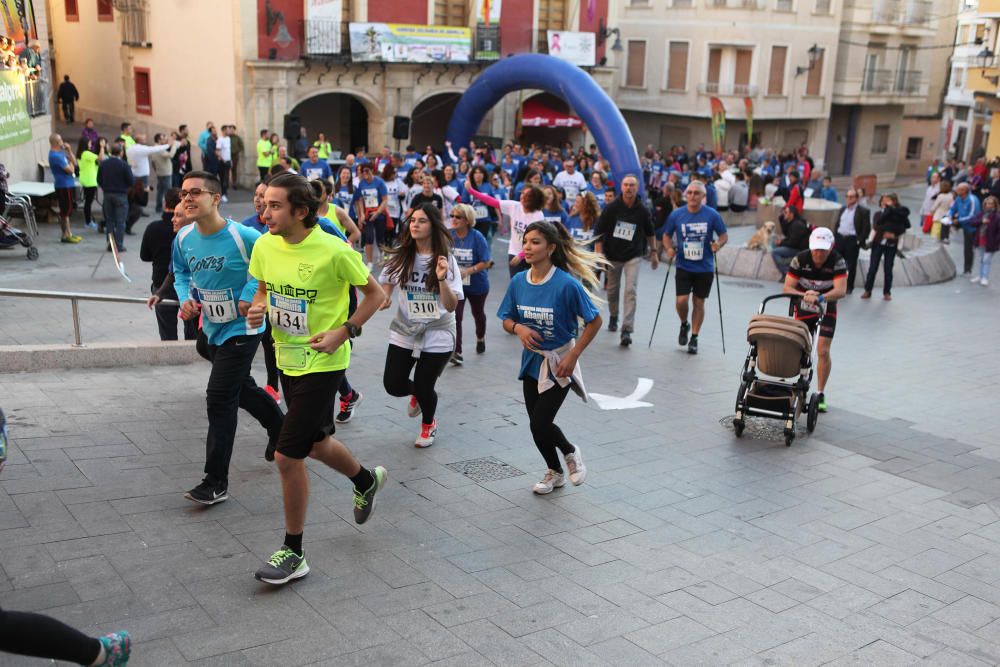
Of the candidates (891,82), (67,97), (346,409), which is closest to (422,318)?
(346,409)

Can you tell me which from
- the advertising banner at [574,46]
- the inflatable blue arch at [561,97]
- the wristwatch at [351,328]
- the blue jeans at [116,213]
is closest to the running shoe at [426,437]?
the wristwatch at [351,328]

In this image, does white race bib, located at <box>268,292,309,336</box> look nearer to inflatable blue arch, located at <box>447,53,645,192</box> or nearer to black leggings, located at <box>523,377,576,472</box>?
black leggings, located at <box>523,377,576,472</box>

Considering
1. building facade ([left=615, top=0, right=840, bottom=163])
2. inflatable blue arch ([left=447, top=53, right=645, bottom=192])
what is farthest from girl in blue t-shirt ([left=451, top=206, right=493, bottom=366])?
building facade ([left=615, top=0, right=840, bottom=163])

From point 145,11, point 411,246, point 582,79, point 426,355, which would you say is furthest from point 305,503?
point 145,11

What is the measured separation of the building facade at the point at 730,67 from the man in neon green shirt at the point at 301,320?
1483 inches

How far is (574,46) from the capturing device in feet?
117

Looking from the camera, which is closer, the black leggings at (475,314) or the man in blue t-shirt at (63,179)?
the black leggings at (475,314)

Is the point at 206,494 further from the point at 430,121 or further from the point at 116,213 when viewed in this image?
the point at 430,121

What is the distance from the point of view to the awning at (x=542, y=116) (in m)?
36.5

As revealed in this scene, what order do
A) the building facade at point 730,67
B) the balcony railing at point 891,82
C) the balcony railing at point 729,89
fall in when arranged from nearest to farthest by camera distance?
1. the building facade at point 730,67
2. the balcony railing at point 729,89
3. the balcony railing at point 891,82

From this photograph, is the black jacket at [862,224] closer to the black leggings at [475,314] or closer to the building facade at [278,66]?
the black leggings at [475,314]

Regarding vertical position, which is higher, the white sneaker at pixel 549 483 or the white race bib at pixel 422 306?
the white race bib at pixel 422 306

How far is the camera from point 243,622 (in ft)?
14.8

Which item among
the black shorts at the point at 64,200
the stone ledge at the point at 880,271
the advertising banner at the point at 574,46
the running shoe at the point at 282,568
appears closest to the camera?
the running shoe at the point at 282,568
